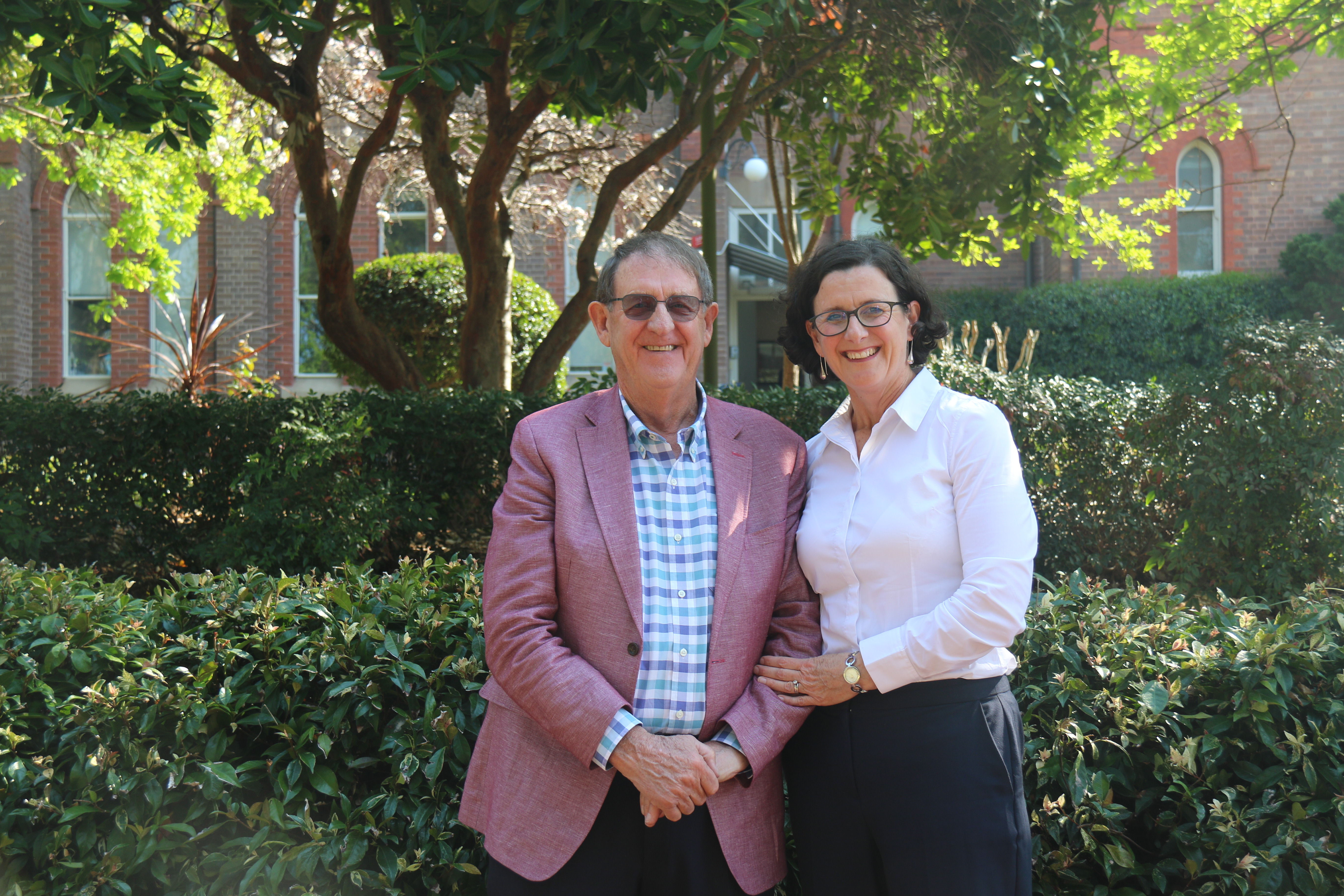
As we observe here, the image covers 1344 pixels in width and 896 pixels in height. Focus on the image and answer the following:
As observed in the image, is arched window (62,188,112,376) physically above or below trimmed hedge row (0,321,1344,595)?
above

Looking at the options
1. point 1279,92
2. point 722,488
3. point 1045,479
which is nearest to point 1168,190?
point 1045,479

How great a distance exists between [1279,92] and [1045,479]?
38.8 ft

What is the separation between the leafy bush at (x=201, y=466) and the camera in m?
6.12

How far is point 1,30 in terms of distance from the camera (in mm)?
3891

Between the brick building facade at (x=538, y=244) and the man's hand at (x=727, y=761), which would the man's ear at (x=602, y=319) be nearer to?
the man's hand at (x=727, y=761)

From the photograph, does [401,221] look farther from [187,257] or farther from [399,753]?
[399,753]

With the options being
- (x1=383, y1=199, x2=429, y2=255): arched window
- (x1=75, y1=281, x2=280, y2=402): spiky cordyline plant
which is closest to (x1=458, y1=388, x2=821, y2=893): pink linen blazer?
(x1=75, y1=281, x2=280, y2=402): spiky cordyline plant

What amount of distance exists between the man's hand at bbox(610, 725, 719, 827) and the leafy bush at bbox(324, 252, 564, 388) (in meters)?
8.22

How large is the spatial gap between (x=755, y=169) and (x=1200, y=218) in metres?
7.47

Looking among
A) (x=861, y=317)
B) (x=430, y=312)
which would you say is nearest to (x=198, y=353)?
(x=430, y=312)

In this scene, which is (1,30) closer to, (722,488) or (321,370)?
(722,488)

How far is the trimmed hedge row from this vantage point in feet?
19.2

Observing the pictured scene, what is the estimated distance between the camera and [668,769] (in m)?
1.95

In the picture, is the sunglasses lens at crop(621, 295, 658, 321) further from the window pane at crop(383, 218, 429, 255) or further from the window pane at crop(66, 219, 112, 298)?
the window pane at crop(66, 219, 112, 298)
